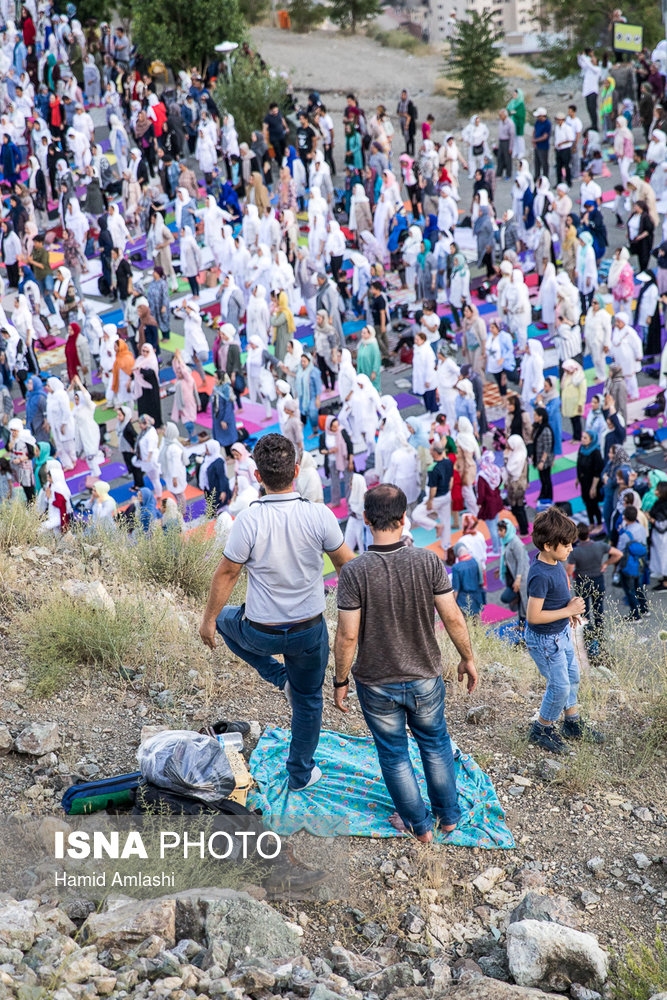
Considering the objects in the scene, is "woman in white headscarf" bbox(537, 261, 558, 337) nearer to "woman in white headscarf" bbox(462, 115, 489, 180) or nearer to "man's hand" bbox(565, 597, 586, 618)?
"woman in white headscarf" bbox(462, 115, 489, 180)

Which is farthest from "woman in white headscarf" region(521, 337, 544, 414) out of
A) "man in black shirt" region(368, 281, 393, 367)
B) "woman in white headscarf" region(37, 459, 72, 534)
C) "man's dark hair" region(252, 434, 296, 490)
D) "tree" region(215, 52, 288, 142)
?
"tree" region(215, 52, 288, 142)

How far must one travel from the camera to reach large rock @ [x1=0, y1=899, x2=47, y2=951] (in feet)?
14.0

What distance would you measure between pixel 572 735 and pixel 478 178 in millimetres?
15903

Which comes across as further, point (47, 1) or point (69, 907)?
point (47, 1)

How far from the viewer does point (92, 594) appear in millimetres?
7098

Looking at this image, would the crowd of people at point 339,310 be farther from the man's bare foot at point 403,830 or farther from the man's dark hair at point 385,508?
the man's bare foot at point 403,830

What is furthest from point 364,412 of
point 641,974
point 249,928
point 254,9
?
point 254,9

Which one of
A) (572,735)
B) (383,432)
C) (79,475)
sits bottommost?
(79,475)

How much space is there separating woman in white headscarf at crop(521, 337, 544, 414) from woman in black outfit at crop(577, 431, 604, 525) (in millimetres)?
1822

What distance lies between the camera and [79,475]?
15133 millimetres

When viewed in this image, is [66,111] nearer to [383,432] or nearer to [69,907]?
[383,432]

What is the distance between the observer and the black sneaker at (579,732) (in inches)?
242

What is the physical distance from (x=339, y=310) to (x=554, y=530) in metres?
11.8

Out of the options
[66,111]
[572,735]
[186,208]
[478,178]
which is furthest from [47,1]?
→ [572,735]
